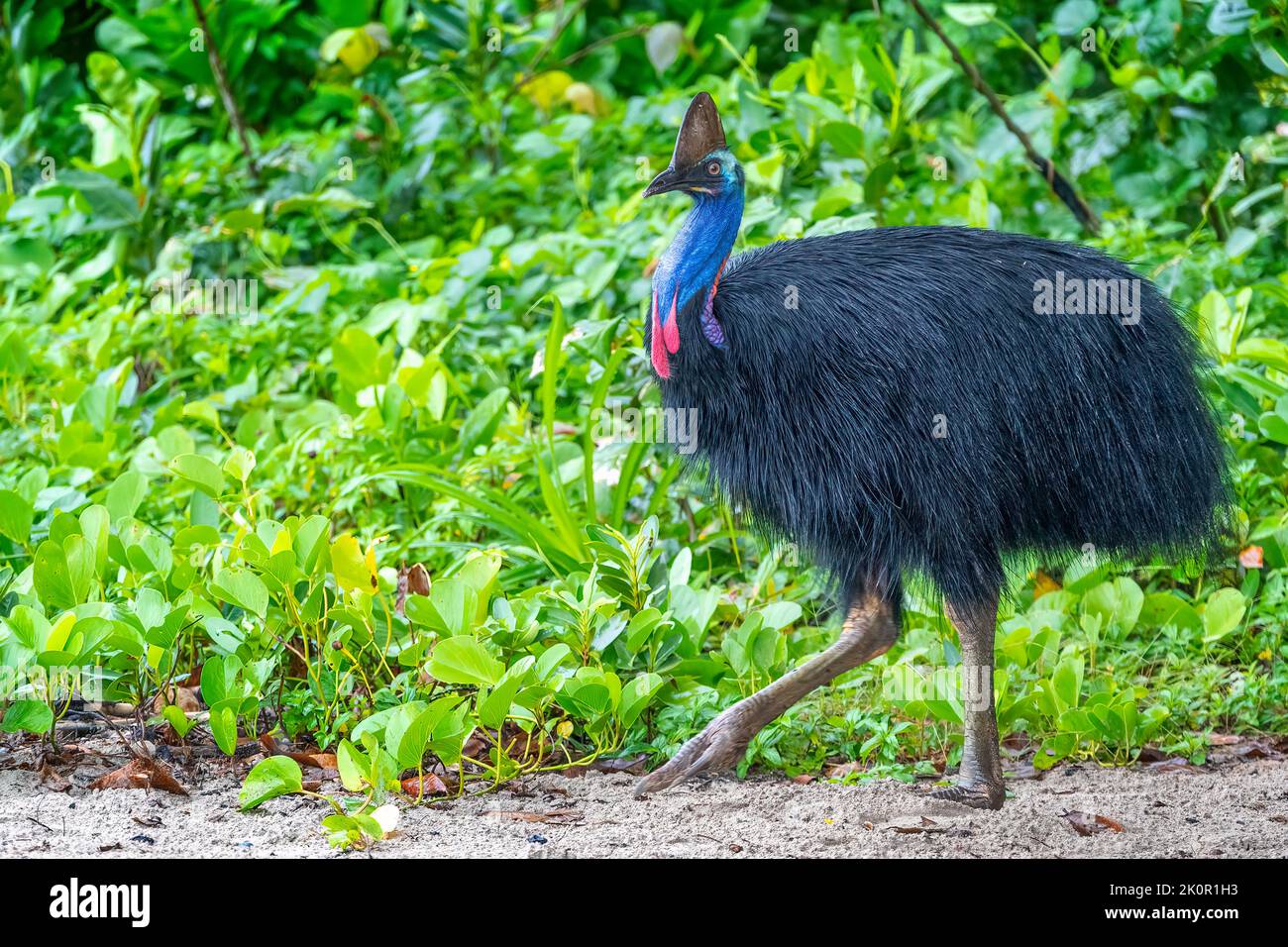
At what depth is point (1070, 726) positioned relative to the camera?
3131 mm

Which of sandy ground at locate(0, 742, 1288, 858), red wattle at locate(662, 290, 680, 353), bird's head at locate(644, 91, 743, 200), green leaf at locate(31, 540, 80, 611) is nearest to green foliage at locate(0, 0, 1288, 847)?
green leaf at locate(31, 540, 80, 611)

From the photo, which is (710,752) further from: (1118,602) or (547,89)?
(547,89)

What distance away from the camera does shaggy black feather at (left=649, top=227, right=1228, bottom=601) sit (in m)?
2.79

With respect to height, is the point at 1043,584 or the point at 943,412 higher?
the point at 943,412

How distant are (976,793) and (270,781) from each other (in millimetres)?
1401

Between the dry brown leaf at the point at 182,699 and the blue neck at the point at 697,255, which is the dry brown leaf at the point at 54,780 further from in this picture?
the blue neck at the point at 697,255

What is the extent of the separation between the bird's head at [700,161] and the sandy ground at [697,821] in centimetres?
125

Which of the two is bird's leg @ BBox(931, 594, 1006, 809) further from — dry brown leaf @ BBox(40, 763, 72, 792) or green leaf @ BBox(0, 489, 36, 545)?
green leaf @ BBox(0, 489, 36, 545)

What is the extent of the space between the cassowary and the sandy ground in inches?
5.4

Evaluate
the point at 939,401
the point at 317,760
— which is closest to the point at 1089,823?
the point at 939,401

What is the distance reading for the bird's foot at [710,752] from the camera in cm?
303

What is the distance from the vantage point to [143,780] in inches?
116
